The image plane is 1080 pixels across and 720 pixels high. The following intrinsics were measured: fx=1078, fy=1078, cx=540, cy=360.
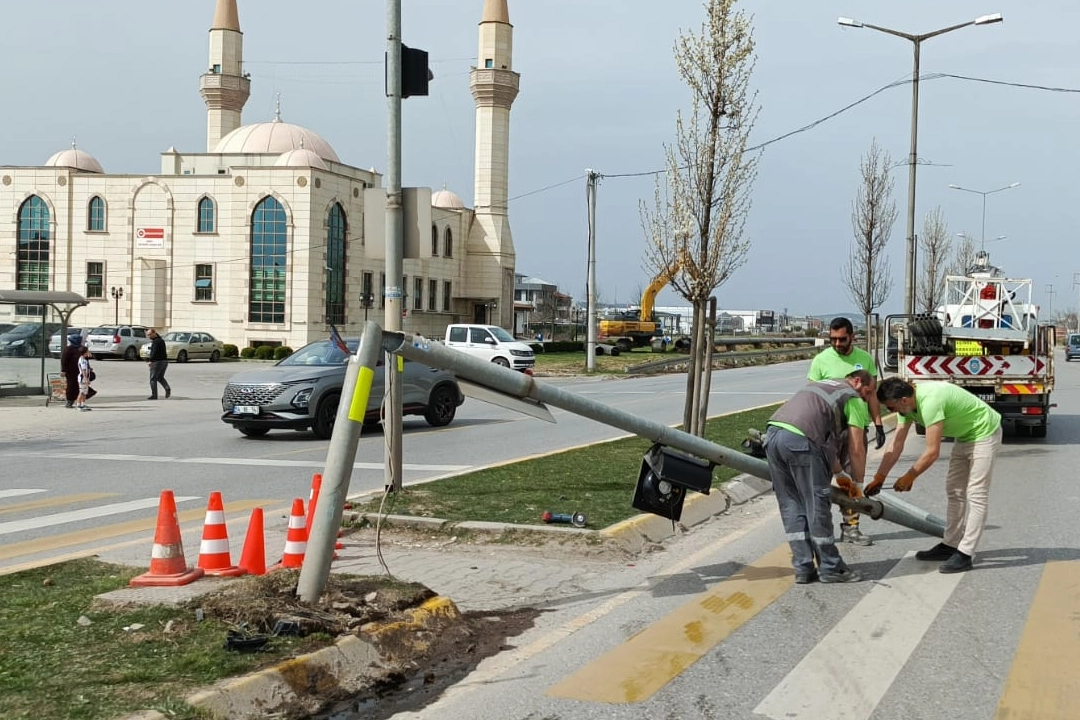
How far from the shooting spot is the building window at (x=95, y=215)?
64375 millimetres

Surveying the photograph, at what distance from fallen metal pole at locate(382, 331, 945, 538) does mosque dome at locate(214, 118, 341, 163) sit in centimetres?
6461

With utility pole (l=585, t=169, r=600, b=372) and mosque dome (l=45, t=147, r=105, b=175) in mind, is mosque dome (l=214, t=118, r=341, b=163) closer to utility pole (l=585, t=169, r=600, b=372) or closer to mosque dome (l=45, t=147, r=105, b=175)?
mosque dome (l=45, t=147, r=105, b=175)

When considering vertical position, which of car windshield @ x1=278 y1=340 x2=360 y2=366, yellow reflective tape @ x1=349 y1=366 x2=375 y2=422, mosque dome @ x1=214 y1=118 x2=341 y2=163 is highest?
mosque dome @ x1=214 y1=118 x2=341 y2=163

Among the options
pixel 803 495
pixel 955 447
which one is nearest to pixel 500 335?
pixel 955 447

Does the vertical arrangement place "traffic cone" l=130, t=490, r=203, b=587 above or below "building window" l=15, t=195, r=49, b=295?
below

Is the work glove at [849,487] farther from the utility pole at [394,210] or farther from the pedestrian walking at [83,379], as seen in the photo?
the pedestrian walking at [83,379]

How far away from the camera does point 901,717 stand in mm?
4629

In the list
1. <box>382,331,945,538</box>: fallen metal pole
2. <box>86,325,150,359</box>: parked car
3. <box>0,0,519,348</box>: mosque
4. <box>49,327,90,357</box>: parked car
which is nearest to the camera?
<box>382,331,945,538</box>: fallen metal pole

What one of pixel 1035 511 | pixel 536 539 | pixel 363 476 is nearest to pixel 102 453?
pixel 363 476

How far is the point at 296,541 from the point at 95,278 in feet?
205

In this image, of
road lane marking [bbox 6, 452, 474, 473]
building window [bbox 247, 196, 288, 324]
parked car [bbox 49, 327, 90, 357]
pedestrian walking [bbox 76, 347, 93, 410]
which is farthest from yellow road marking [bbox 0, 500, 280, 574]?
building window [bbox 247, 196, 288, 324]

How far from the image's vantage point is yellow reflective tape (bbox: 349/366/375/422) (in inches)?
224

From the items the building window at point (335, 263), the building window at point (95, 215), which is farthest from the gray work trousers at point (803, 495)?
the building window at point (95, 215)

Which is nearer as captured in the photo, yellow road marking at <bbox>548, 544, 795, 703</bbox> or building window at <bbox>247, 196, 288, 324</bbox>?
yellow road marking at <bbox>548, 544, 795, 703</bbox>
